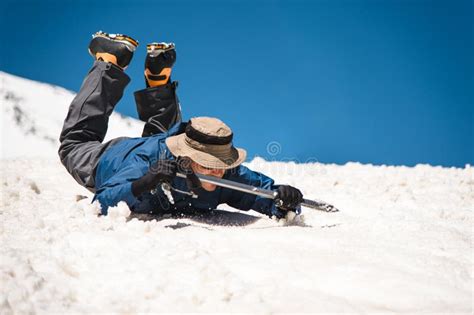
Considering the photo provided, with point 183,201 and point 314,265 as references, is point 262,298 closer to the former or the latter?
point 314,265

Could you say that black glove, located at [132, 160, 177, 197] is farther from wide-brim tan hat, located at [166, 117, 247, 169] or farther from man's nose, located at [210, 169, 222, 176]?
man's nose, located at [210, 169, 222, 176]

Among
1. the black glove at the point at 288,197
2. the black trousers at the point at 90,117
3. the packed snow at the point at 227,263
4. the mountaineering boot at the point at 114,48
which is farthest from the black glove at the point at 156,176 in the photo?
the mountaineering boot at the point at 114,48

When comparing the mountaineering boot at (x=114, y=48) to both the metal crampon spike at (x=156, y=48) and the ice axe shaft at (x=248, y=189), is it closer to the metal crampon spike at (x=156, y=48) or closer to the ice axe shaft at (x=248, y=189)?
the metal crampon spike at (x=156, y=48)

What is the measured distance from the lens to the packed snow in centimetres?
167

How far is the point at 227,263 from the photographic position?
6.53ft

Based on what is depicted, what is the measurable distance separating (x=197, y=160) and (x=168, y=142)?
0.30m

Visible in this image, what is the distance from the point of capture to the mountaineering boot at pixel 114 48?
158 inches

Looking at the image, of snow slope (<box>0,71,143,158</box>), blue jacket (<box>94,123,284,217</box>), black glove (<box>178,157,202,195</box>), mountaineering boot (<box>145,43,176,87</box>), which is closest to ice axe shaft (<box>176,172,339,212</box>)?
black glove (<box>178,157,202,195</box>)

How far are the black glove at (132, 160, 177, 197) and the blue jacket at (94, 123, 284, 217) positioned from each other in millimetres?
77

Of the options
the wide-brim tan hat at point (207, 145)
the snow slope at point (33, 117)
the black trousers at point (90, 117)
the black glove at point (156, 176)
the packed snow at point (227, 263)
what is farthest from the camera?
the snow slope at point (33, 117)

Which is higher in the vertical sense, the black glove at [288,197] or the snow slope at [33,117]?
the snow slope at [33,117]

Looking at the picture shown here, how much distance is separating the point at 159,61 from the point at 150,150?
44.8 inches

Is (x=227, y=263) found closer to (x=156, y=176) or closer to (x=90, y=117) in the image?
(x=156, y=176)

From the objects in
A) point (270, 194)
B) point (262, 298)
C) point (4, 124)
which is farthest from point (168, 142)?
point (4, 124)
